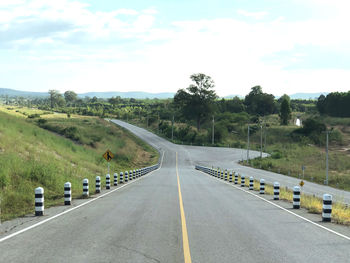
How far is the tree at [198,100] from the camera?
139 m

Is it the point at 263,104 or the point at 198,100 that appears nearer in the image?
the point at 198,100

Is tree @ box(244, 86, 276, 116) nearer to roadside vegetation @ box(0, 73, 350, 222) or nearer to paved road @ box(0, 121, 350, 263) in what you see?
roadside vegetation @ box(0, 73, 350, 222)

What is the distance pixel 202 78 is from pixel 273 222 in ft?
437

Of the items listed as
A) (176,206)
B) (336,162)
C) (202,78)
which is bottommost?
(336,162)

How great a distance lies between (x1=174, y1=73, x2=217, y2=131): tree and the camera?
139 meters

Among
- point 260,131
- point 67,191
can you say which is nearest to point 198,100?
point 260,131

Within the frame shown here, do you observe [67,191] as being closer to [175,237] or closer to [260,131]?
[175,237]

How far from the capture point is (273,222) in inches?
480

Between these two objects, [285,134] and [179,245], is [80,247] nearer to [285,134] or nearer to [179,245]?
[179,245]

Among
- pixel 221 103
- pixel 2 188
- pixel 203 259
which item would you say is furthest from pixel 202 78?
pixel 203 259

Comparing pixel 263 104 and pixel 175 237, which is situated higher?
pixel 263 104

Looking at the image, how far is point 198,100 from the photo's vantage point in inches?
5463

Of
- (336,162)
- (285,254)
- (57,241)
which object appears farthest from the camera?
(336,162)

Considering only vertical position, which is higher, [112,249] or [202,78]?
[202,78]
